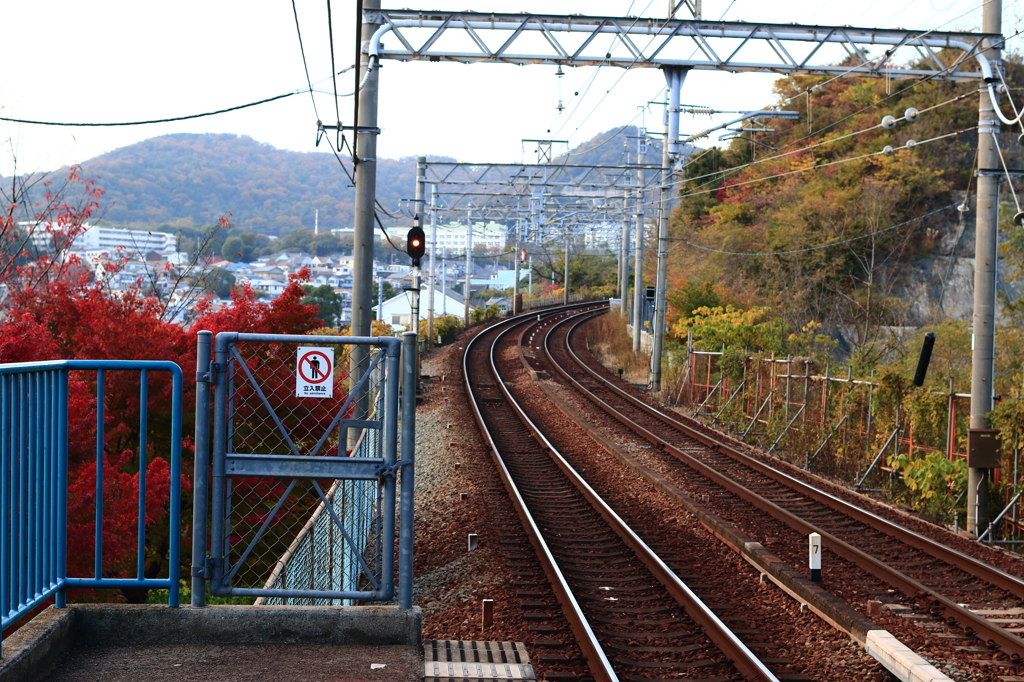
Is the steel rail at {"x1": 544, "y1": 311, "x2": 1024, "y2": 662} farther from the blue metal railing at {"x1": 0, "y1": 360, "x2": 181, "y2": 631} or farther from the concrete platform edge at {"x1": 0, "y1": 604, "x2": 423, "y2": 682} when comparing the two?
the blue metal railing at {"x1": 0, "y1": 360, "x2": 181, "y2": 631}

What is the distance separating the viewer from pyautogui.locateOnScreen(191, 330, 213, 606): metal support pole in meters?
4.42

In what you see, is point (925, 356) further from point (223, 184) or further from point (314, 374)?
point (223, 184)

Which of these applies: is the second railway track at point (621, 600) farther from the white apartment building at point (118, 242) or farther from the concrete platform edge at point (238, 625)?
the white apartment building at point (118, 242)

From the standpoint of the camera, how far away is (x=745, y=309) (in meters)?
34.5

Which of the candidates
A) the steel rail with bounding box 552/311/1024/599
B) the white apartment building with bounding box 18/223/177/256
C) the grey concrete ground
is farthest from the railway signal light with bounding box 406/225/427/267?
the grey concrete ground

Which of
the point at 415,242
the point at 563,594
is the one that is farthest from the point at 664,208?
the point at 563,594

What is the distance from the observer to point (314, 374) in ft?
15.2

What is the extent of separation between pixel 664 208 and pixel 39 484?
74.8ft

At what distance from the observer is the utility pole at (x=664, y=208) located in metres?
18.7

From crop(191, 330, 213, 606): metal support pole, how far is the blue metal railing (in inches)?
4.0

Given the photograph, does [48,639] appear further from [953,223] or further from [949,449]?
[953,223]

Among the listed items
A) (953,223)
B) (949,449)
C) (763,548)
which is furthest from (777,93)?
(763,548)

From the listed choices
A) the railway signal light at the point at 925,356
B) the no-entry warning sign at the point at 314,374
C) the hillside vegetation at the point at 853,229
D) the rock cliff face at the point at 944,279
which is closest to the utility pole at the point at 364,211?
the no-entry warning sign at the point at 314,374

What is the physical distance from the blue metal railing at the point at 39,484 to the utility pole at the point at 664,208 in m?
15.8
